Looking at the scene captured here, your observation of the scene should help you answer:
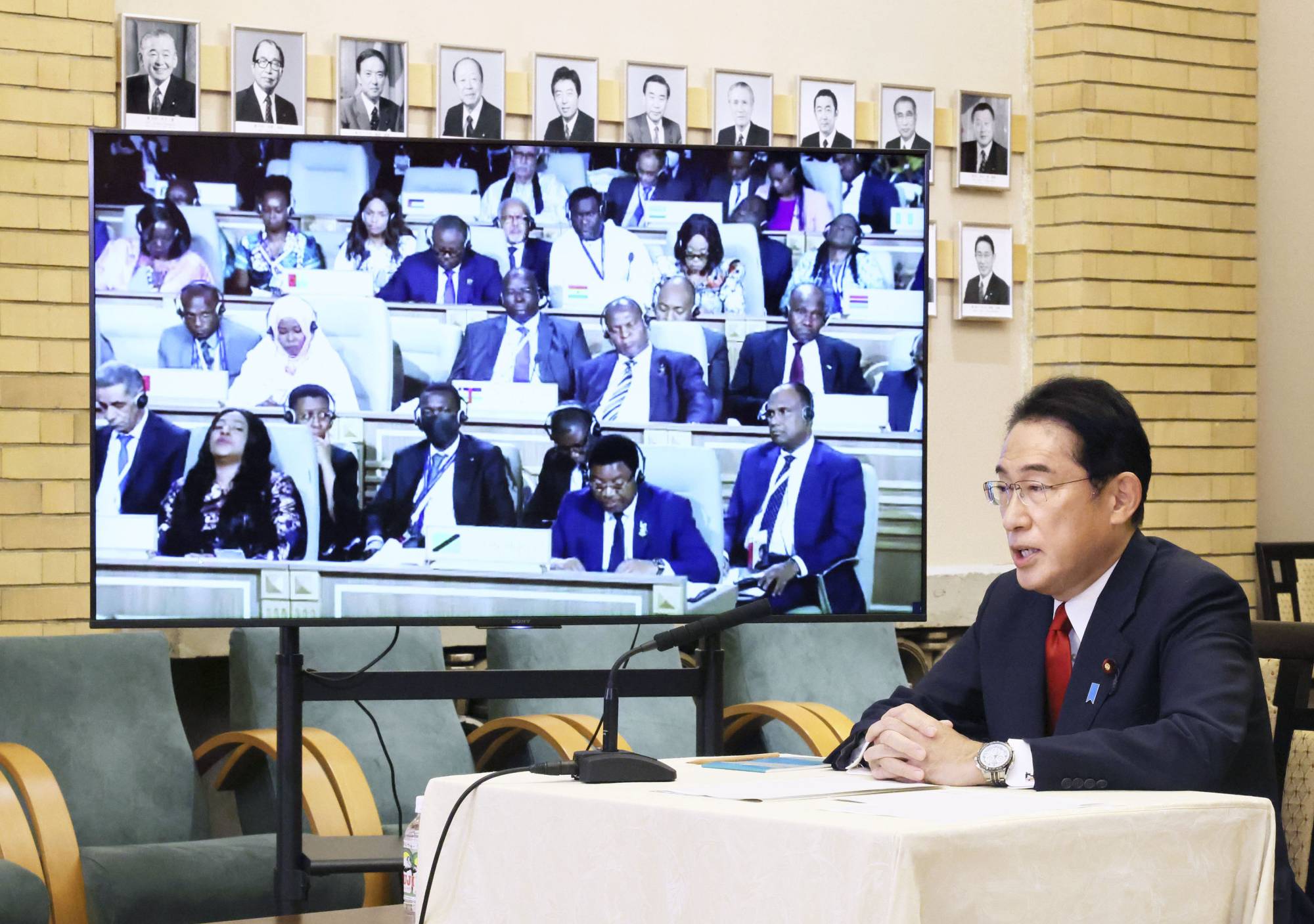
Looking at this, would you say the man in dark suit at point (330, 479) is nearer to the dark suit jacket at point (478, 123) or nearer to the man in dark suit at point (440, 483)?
the man in dark suit at point (440, 483)

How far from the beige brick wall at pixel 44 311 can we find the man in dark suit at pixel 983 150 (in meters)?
2.74

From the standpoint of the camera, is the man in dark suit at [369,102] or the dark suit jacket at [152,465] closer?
the dark suit jacket at [152,465]

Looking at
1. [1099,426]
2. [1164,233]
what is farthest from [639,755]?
[1164,233]

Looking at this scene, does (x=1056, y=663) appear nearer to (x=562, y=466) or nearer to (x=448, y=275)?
(x=562, y=466)

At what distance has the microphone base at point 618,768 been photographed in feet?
6.73

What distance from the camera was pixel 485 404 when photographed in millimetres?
3219

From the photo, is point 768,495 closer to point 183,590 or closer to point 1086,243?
point 183,590

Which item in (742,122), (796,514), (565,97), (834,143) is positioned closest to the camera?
(796,514)

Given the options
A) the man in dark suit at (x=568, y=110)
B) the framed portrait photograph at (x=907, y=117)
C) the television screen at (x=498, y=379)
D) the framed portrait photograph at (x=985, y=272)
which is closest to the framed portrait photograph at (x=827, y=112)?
the framed portrait photograph at (x=907, y=117)

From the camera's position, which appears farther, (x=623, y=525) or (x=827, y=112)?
(x=827, y=112)

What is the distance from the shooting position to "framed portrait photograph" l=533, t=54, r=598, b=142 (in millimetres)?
5070

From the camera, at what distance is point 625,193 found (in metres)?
3.28

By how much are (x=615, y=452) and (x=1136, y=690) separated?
128 centimetres

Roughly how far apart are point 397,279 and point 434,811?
1.30 metres
